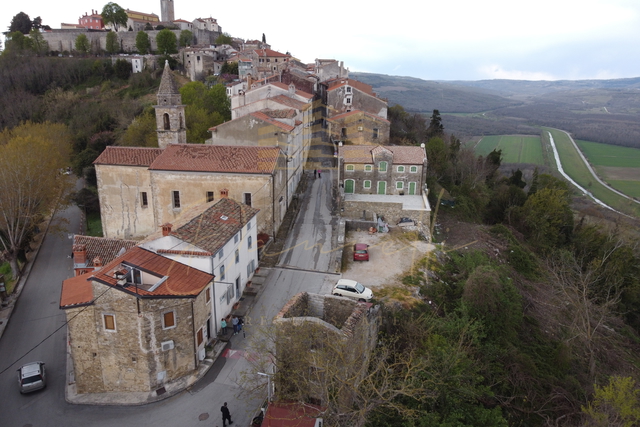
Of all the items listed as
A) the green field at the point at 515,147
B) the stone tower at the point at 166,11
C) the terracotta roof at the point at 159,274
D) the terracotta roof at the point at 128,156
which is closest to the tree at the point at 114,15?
the stone tower at the point at 166,11

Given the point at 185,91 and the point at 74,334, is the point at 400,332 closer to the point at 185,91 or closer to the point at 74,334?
the point at 74,334

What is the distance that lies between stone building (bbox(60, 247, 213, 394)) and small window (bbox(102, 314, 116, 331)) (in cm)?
4

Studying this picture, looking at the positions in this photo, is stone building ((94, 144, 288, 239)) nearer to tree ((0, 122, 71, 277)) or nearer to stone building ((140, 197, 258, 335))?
stone building ((140, 197, 258, 335))

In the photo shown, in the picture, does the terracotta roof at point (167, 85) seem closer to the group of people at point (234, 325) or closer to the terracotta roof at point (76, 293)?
the terracotta roof at point (76, 293)

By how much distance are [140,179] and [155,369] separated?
18019 mm

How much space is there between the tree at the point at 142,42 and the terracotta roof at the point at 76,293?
82153mm

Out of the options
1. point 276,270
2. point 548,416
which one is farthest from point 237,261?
point 548,416

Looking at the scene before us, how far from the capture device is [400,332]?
19.5 m

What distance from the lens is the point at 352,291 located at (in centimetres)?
2219

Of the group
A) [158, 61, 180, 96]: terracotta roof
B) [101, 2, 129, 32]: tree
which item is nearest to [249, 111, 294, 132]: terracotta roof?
[158, 61, 180, 96]: terracotta roof

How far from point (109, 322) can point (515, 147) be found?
4415 inches

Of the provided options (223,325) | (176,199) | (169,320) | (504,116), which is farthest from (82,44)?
(504,116)

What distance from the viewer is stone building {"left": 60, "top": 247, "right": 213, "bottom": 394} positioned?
1666 cm

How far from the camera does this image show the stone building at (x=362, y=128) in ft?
153
